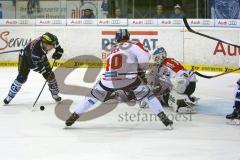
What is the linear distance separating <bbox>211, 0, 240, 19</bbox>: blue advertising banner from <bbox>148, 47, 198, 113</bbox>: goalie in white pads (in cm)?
516

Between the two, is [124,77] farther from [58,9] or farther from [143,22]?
[58,9]

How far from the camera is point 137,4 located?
15.1 m

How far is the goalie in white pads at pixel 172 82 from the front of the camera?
862 cm

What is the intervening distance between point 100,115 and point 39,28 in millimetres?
6720

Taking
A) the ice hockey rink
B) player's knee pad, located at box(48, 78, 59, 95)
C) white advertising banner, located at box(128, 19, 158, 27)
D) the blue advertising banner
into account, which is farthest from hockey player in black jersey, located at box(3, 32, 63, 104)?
the blue advertising banner

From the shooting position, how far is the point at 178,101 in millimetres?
8555

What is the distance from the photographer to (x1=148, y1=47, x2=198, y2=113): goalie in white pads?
8.62 m

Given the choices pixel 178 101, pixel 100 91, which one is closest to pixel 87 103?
pixel 100 91

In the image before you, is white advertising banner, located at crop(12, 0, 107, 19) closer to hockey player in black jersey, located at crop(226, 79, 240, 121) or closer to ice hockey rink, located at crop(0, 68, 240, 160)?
ice hockey rink, located at crop(0, 68, 240, 160)

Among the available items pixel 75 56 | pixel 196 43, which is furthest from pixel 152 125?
pixel 75 56

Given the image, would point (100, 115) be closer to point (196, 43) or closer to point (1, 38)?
point (196, 43)

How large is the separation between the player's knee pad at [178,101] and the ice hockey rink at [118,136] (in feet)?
0.44

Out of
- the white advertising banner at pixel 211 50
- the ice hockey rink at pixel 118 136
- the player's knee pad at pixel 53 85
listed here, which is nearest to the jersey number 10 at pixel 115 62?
the ice hockey rink at pixel 118 136

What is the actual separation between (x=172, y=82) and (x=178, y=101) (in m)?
0.36
